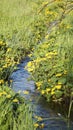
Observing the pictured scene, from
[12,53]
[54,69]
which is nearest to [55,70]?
[54,69]

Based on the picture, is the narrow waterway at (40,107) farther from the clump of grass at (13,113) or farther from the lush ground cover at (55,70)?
the clump of grass at (13,113)

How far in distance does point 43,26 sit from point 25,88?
18.5ft

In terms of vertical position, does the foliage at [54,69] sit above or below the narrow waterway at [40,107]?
above

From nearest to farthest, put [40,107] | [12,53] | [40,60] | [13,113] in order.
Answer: [13,113] → [40,107] → [40,60] → [12,53]

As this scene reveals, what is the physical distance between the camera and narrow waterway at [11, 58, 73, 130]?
5984 millimetres

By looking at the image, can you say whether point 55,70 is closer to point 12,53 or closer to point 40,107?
point 40,107

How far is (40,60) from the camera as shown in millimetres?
Answer: 7234

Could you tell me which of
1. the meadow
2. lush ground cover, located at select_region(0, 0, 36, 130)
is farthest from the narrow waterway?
lush ground cover, located at select_region(0, 0, 36, 130)

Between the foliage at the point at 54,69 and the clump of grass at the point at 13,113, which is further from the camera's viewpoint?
the foliage at the point at 54,69

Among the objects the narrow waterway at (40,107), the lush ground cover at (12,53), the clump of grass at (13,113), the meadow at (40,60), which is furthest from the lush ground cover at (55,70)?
the clump of grass at (13,113)

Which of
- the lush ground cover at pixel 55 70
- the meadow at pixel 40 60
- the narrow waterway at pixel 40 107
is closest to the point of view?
the meadow at pixel 40 60

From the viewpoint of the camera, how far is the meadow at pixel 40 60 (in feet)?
15.3

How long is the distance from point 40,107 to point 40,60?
103 centimetres

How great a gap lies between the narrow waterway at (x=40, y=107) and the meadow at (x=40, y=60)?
0.63 ft
